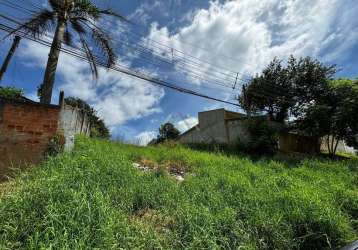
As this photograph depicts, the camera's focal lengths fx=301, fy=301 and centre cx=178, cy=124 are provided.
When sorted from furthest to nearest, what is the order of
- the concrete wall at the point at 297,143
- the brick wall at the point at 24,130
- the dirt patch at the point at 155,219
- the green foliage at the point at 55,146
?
the concrete wall at the point at 297,143
the green foliage at the point at 55,146
the brick wall at the point at 24,130
the dirt patch at the point at 155,219

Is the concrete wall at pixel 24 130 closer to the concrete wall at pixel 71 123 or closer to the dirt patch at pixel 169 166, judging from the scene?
the concrete wall at pixel 71 123

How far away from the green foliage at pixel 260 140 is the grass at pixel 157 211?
269 inches

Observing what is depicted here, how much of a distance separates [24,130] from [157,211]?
2.95 metres

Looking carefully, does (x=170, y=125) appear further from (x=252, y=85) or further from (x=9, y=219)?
(x=9, y=219)

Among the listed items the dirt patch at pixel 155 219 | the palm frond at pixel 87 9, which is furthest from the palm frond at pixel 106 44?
the dirt patch at pixel 155 219

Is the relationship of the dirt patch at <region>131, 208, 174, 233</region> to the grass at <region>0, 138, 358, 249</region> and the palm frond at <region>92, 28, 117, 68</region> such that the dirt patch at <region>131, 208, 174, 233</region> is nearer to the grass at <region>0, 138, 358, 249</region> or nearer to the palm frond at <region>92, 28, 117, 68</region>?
the grass at <region>0, 138, 358, 249</region>

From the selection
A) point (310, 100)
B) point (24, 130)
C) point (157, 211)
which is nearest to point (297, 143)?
point (310, 100)

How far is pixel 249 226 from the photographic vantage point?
432 centimetres

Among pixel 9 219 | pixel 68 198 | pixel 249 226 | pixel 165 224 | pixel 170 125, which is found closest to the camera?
pixel 9 219

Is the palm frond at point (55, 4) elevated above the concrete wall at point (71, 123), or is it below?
above

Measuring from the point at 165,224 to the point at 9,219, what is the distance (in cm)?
186

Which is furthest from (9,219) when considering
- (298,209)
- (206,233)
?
(298,209)

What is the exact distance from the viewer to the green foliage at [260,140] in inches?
537

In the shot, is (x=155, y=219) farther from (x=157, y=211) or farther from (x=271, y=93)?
(x=271, y=93)
